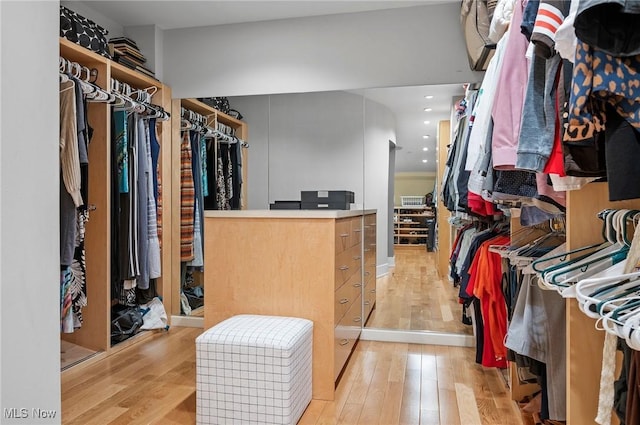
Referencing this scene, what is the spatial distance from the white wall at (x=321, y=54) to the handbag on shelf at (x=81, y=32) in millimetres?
716

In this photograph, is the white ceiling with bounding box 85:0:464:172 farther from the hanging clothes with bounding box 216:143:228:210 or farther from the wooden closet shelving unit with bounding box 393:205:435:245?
the hanging clothes with bounding box 216:143:228:210

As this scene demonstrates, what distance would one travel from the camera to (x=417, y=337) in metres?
3.12

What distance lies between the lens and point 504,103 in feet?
4.08

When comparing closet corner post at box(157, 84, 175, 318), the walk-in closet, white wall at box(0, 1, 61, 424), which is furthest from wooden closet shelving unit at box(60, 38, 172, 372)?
white wall at box(0, 1, 61, 424)

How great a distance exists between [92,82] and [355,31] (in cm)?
186

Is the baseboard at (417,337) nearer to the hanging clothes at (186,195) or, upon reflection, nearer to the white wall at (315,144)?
the white wall at (315,144)

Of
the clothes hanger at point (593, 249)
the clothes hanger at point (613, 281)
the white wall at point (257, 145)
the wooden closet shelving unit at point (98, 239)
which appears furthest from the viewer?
the white wall at point (257, 145)

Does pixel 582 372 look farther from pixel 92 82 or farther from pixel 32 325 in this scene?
pixel 92 82

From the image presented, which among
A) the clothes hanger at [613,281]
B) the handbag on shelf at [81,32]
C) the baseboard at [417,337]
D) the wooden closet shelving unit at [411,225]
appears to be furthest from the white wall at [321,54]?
the clothes hanger at [613,281]

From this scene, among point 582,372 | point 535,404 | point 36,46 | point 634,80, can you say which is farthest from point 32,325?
point 535,404

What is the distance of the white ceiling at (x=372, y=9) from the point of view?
314 cm

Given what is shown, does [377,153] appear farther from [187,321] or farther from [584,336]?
[584,336]

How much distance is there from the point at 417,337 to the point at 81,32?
119 inches

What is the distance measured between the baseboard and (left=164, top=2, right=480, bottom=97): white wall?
71.6 inches
